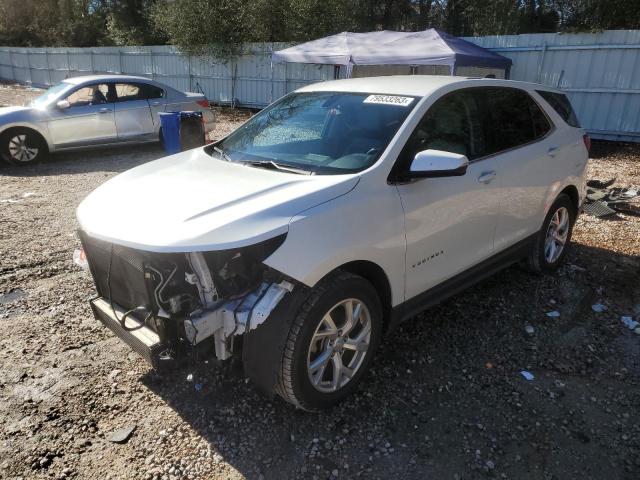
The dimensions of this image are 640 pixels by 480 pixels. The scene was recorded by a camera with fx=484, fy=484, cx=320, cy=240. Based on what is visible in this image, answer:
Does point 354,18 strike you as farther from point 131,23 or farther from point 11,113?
point 11,113

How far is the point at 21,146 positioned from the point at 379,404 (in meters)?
8.82

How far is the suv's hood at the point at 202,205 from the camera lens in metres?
2.30

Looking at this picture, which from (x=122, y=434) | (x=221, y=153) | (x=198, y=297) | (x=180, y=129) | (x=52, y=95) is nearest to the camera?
(x=198, y=297)

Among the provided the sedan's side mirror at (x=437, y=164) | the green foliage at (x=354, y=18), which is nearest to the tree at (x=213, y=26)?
the green foliage at (x=354, y=18)

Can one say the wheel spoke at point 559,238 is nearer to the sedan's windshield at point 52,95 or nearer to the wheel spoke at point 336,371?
the wheel spoke at point 336,371

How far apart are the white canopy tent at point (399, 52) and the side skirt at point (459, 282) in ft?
25.5

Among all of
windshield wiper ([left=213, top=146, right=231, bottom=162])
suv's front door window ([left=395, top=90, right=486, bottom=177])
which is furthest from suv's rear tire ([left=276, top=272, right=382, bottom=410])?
windshield wiper ([left=213, top=146, right=231, bottom=162])

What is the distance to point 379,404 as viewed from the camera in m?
2.93

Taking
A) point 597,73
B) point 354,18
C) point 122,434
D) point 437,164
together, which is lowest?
point 122,434

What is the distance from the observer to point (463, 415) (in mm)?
2850

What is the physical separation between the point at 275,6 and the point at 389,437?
65.4 feet

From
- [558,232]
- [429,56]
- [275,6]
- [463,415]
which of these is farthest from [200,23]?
[463,415]

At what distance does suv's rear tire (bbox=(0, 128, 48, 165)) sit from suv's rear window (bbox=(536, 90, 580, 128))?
870 cm

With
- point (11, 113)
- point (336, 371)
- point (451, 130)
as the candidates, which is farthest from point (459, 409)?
point (11, 113)
